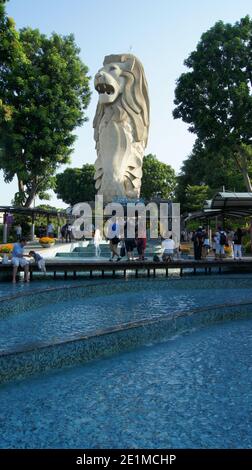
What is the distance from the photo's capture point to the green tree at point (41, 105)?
28.1 meters

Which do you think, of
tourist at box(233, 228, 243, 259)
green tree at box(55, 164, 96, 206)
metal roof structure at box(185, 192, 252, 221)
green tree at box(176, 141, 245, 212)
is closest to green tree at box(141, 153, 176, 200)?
green tree at box(176, 141, 245, 212)

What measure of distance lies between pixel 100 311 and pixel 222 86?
20.3 meters

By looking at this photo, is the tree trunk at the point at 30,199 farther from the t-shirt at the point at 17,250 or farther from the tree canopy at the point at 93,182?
the tree canopy at the point at 93,182

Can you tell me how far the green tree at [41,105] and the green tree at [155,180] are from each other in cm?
2716

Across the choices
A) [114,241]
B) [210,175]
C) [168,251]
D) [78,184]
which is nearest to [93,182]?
[78,184]

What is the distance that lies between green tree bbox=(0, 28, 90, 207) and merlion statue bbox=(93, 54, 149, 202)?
98.4 inches

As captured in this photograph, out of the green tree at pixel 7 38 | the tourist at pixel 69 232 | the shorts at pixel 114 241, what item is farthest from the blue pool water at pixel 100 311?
the green tree at pixel 7 38

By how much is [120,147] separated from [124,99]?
363cm

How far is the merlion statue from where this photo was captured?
33781mm

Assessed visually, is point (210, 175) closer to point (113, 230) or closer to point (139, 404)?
point (113, 230)

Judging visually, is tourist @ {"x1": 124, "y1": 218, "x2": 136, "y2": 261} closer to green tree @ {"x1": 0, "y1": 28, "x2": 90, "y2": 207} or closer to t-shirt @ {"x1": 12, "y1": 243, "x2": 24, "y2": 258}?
t-shirt @ {"x1": 12, "y1": 243, "x2": 24, "y2": 258}

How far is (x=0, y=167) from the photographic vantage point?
2992 centimetres

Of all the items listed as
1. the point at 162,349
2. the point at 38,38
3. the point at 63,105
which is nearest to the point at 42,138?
the point at 63,105

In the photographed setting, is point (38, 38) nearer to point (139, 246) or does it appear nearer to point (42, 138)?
point (42, 138)
